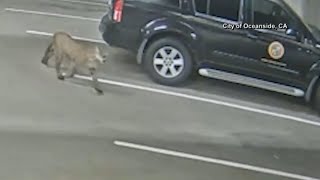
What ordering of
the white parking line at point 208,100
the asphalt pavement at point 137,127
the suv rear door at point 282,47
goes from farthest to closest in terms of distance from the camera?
the suv rear door at point 282,47 < the white parking line at point 208,100 < the asphalt pavement at point 137,127

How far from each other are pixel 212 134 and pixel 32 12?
7640 mm

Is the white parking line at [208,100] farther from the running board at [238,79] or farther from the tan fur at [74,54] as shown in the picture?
the running board at [238,79]

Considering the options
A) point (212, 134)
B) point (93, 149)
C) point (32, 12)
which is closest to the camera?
point (93, 149)

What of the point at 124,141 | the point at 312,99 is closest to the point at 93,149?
the point at 124,141

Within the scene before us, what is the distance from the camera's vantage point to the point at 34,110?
9.08 m

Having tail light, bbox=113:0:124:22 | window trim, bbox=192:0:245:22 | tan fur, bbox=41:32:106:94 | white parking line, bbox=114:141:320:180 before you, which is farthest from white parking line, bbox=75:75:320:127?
white parking line, bbox=114:141:320:180

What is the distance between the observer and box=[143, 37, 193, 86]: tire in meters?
10.8

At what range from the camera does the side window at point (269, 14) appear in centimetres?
1070

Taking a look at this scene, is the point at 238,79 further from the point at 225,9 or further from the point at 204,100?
the point at 225,9

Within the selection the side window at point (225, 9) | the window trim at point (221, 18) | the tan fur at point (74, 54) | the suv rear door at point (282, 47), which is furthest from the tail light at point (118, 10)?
the suv rear door at point (282, 47)

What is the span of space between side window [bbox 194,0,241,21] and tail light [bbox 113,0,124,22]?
1.20 m

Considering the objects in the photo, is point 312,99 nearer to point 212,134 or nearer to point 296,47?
point 296,47

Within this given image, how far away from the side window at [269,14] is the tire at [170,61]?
4.08 feet

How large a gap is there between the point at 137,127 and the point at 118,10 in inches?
109
